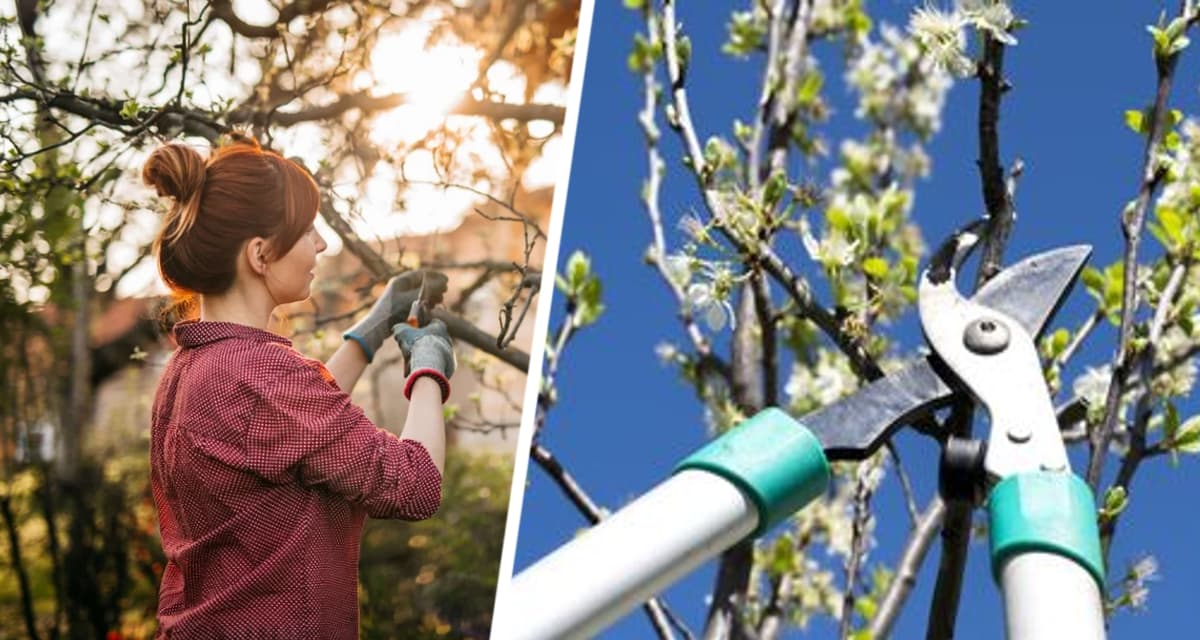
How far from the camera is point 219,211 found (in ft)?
4.33

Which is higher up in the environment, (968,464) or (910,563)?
(968,464)

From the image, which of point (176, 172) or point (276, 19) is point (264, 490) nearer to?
point (176, 172)

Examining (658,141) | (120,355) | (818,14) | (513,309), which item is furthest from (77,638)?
(818,14)

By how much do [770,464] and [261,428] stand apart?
1.94ft

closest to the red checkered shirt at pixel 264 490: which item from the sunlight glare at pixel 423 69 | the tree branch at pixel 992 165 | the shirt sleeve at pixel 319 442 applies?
the shirt sleeve at pixel 319 442

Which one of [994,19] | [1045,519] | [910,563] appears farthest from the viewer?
[910,563]

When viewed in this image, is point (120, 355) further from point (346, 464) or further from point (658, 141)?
point (658, 141)

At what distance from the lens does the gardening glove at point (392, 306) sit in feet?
4.57

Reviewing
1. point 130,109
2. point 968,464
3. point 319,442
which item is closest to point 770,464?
point 968,464

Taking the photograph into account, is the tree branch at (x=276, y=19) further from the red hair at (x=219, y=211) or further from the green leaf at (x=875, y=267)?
the green leaf at (x=875, y=267)

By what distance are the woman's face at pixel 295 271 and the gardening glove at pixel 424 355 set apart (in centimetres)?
9

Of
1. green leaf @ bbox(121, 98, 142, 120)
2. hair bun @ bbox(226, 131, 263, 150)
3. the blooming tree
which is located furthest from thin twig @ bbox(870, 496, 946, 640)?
green leaf @ bbox(121, 98, 142, 120)

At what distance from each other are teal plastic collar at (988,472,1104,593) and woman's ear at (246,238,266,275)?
754 millimetres

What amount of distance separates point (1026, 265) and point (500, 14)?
32.1 inches
